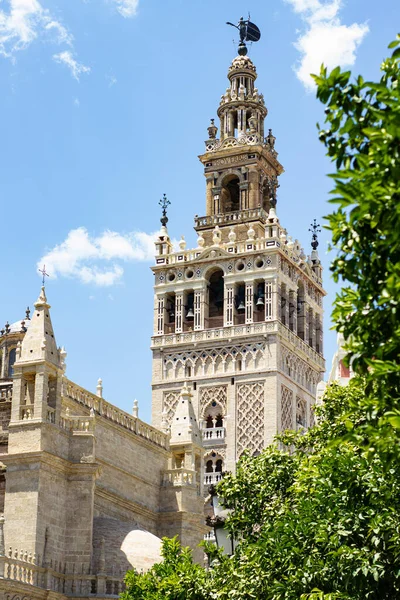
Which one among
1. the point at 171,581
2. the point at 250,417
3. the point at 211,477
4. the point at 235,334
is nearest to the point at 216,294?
the point at 235,334

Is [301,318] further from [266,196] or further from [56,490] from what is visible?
[56,490]

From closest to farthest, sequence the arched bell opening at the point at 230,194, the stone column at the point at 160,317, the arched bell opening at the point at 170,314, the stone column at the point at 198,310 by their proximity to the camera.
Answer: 1. the stone column at the point at 198,310
2. the stone column at the point at 160,317
3. the arched bell opening at the point at 170,314
4. the arched bell opening at the point at 230,194

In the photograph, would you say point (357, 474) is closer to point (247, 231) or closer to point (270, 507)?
point (270, 507)

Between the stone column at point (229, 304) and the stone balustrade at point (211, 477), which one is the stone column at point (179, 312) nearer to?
the stone column at point (229, 304)

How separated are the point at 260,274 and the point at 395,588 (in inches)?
1760

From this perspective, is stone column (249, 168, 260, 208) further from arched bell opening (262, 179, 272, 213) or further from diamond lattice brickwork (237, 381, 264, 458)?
diamond lattice brickwork (237, 381, 264, 458)

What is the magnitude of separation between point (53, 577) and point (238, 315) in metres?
31.6

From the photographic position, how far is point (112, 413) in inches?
1746

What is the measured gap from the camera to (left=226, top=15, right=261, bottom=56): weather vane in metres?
76.7

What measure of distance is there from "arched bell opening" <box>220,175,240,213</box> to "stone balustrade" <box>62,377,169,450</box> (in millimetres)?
27168

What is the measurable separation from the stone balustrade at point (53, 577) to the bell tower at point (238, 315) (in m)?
23.8

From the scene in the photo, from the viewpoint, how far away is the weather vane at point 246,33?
76.7 metres

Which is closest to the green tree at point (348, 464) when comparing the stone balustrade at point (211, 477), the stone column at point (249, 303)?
the stone balustrade at point (211, 477)

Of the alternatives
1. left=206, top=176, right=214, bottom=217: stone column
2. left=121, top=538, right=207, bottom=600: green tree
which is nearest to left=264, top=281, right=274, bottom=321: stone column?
left=206, top=176, right=214, bottom=217: stone column
